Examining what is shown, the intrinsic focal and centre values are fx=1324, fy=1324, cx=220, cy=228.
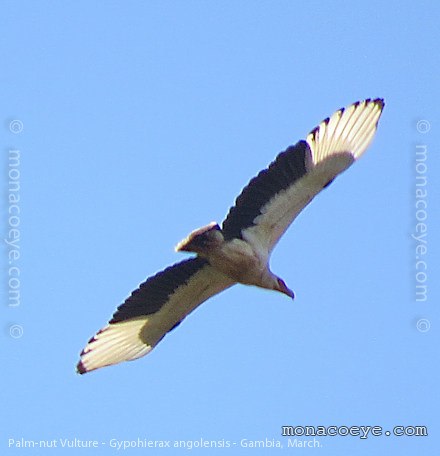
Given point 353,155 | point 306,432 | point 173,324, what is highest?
point 353,155

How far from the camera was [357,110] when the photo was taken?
13352 mm

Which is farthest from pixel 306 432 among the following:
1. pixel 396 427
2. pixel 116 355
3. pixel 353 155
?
pixel 353 155

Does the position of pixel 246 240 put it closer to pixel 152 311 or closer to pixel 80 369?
pixel 152 311

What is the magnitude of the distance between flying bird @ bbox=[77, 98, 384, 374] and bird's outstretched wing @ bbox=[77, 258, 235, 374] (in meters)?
0.01

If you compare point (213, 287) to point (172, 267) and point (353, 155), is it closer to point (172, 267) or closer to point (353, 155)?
point (172, 267)

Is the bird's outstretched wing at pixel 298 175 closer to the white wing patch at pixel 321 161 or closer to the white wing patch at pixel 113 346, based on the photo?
the white wing patch at pixel 321 161

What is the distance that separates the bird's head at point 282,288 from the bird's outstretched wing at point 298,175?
47 centimetres

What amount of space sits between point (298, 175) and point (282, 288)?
138cm

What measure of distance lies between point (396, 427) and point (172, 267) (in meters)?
3.37

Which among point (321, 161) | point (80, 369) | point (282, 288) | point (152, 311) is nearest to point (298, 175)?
point (321, 161)

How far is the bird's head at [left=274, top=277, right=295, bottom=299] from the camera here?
44.6 feet

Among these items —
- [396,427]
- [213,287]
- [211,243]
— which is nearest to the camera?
[211,243]

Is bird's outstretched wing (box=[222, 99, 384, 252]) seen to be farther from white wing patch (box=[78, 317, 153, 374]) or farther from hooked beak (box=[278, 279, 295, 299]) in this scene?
white wing patch (box=[78, 317, 153, 374])

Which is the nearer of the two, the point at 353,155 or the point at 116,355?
the point at 353,155
